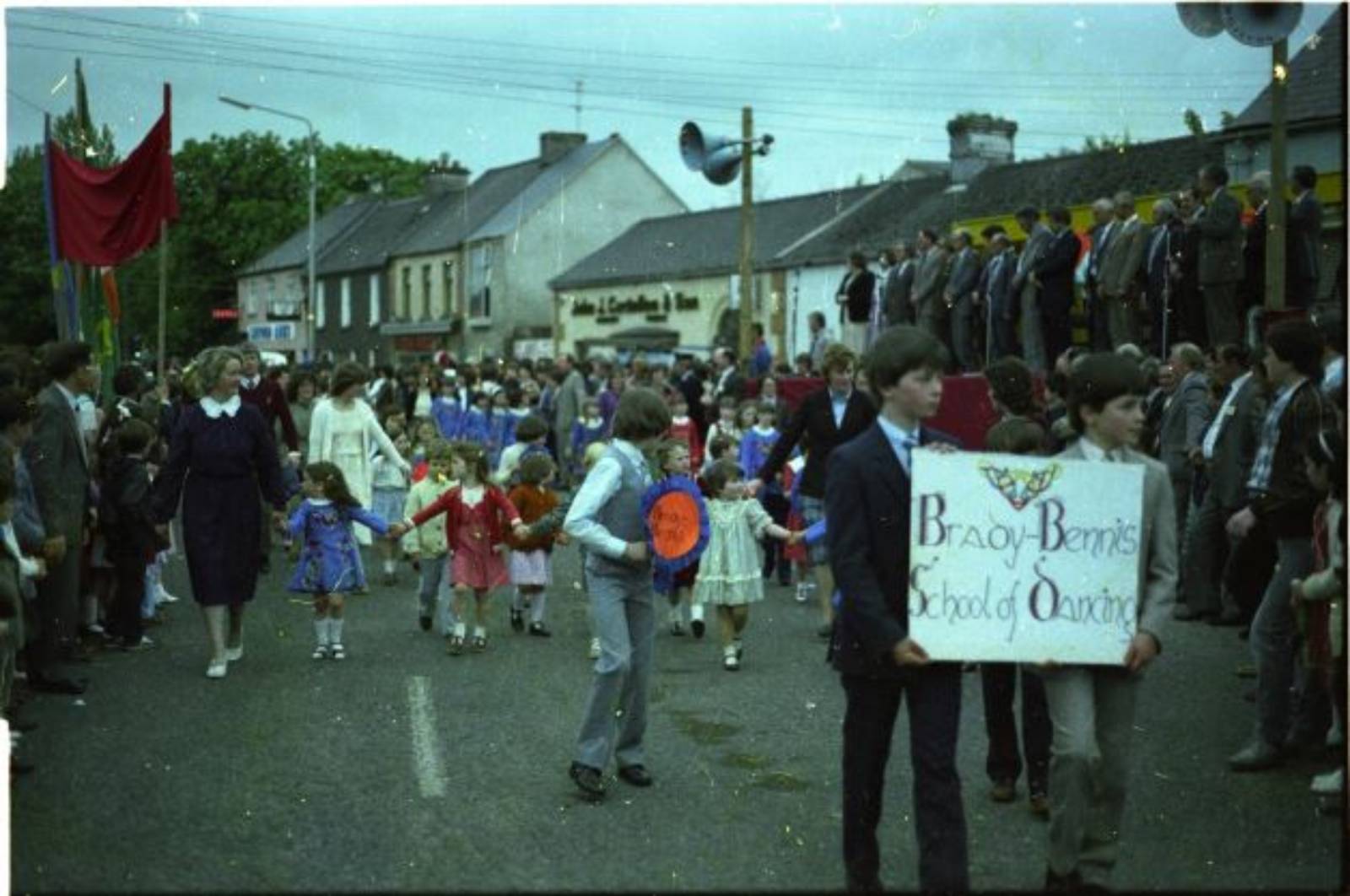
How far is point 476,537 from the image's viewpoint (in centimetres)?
1256

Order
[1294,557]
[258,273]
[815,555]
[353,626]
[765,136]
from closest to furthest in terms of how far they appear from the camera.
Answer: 1. [1294,557]
2. [815,555]
3. [353,626]
4. [765,136]
5. [258,273]

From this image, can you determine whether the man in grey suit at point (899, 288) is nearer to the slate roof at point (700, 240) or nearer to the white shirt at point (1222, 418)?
the white shirt at point (1222, 418)

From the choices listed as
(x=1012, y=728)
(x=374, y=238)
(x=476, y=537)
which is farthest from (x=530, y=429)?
(x=374, y=238)

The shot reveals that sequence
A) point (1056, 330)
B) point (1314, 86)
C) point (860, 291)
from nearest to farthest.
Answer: point (1056, 330) → point (860, 291) → point (1314, 86)

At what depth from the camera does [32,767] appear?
8219 mm

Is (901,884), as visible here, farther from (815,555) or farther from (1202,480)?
(1202,480)

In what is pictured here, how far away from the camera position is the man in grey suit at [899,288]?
21297 mm

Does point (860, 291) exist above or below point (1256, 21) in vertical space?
below

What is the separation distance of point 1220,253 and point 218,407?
8.97m

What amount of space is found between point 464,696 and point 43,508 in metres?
2.70

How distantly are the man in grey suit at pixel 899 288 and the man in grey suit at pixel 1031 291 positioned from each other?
2685 mm

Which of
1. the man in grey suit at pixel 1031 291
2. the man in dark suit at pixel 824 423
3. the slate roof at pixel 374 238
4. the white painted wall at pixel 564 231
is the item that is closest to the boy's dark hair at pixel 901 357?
the man in dark suit at pixel 824 423

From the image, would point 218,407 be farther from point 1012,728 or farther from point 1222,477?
point 1222,477

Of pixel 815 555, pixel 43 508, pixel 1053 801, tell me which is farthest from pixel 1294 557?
pixel 43 508
